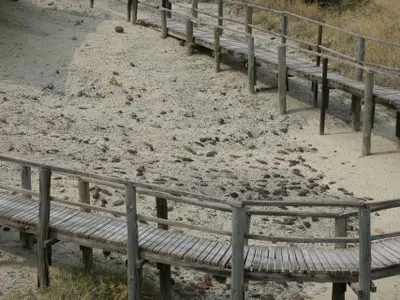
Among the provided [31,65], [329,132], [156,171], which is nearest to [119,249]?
[156,171]

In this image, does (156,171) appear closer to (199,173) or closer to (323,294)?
(199,173)

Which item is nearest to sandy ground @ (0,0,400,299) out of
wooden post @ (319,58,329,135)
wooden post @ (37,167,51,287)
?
Answer: wooden post @ (319,58,329,135)

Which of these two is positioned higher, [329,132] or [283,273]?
[283,273]

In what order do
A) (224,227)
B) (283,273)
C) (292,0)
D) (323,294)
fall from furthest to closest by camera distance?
(292,0) → (224,227) → (323,294) → (283,273)

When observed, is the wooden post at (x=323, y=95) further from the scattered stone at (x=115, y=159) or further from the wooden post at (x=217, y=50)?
the scattered stone at (x=115, y=159)

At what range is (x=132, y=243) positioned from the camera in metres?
7.52

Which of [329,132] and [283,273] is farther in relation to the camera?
[329,132]

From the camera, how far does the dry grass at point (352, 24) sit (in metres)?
17.6

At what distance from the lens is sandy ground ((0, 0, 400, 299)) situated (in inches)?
414

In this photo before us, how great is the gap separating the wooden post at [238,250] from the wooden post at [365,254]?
1.07m

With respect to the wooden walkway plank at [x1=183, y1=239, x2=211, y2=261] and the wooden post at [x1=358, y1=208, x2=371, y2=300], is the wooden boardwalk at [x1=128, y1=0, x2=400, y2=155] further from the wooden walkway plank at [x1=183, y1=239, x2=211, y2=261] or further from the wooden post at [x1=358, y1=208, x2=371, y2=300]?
the wooden post at [x1=358, y1=208, x2=371, y2=300]

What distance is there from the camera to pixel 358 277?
23.4ft

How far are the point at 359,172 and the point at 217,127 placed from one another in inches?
114

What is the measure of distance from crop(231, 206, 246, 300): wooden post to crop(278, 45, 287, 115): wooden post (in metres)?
8.16
